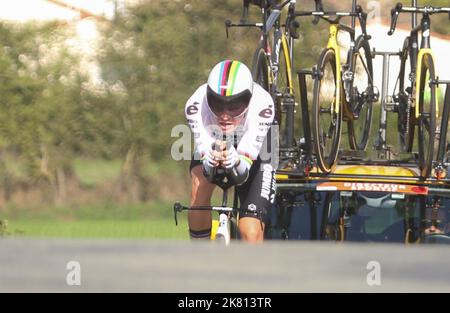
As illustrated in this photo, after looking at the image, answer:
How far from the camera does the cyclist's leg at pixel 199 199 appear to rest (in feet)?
39.0

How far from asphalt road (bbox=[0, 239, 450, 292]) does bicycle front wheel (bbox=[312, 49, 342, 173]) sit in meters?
0.82

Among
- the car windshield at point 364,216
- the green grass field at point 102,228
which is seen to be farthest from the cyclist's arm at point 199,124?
the green grass field at point 102,228

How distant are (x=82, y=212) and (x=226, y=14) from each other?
5.58 m

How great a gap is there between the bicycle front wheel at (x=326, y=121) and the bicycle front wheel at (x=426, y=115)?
70cm

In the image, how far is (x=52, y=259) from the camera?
50.7 ft

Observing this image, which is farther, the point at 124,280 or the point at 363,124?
the point at 363,124

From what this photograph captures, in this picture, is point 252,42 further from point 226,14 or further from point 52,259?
point 52,259

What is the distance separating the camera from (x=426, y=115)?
44.6ft

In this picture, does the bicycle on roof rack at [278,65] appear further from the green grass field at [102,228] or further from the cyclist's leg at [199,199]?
the green grass field at [102,228]

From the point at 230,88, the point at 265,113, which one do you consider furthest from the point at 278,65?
the point at 230,88

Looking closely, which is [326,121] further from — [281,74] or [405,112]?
[405,112]

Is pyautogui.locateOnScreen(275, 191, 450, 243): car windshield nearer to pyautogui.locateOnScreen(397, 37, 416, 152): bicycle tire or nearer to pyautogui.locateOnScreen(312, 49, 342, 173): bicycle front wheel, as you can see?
pyautogui.locateOnScreen(312, 49, 342, 173): bicycle front wheel
